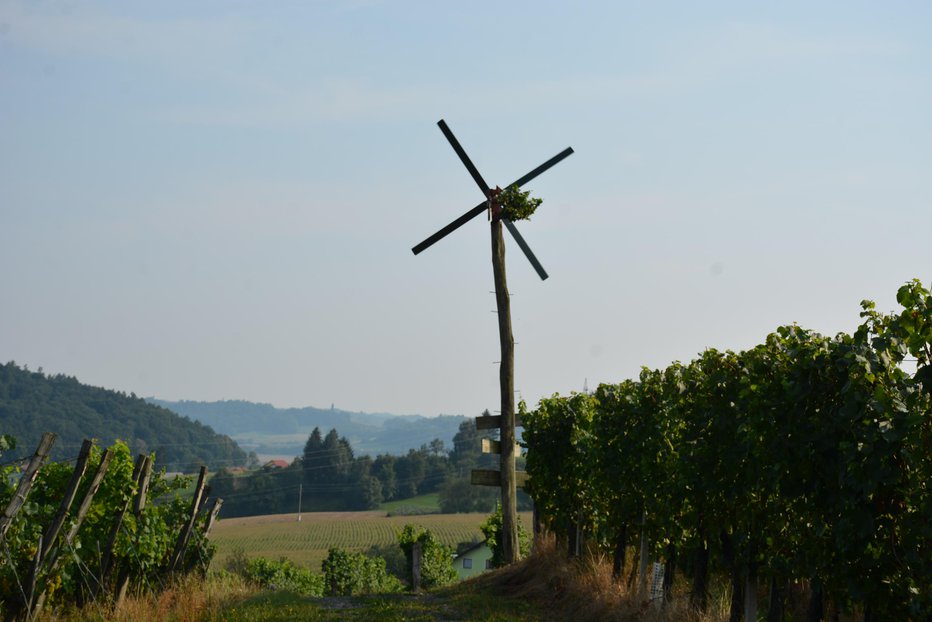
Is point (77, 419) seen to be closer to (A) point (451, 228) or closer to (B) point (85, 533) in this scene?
(A) point (451, 228)

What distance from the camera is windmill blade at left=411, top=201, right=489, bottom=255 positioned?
68.3ft

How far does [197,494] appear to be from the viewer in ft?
55.0

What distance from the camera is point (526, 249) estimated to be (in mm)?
21000

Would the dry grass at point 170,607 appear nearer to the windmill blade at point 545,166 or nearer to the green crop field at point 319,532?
the windmill blade at point 545,166

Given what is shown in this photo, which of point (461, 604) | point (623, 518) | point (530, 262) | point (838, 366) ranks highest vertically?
point (530, 262)

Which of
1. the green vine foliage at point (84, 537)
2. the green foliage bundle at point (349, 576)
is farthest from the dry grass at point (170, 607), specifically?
the green foliage bundle at point (349, 576)

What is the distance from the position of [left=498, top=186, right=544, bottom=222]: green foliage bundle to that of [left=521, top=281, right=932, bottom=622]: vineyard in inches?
253

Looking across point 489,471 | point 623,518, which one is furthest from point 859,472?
point 489,471

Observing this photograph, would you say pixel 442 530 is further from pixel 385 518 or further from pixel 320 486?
pixel 320 486

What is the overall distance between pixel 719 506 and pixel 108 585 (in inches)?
336

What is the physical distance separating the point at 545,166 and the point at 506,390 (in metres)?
4.82

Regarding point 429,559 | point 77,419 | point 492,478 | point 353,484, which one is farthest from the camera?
point 77,419

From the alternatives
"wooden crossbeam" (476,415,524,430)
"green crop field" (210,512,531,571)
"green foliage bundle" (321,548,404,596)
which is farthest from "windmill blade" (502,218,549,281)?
"green crop field" (210,512,531,571)

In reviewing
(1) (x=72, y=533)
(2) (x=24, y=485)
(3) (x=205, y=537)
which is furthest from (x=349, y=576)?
(2) (x=24, y=485)
